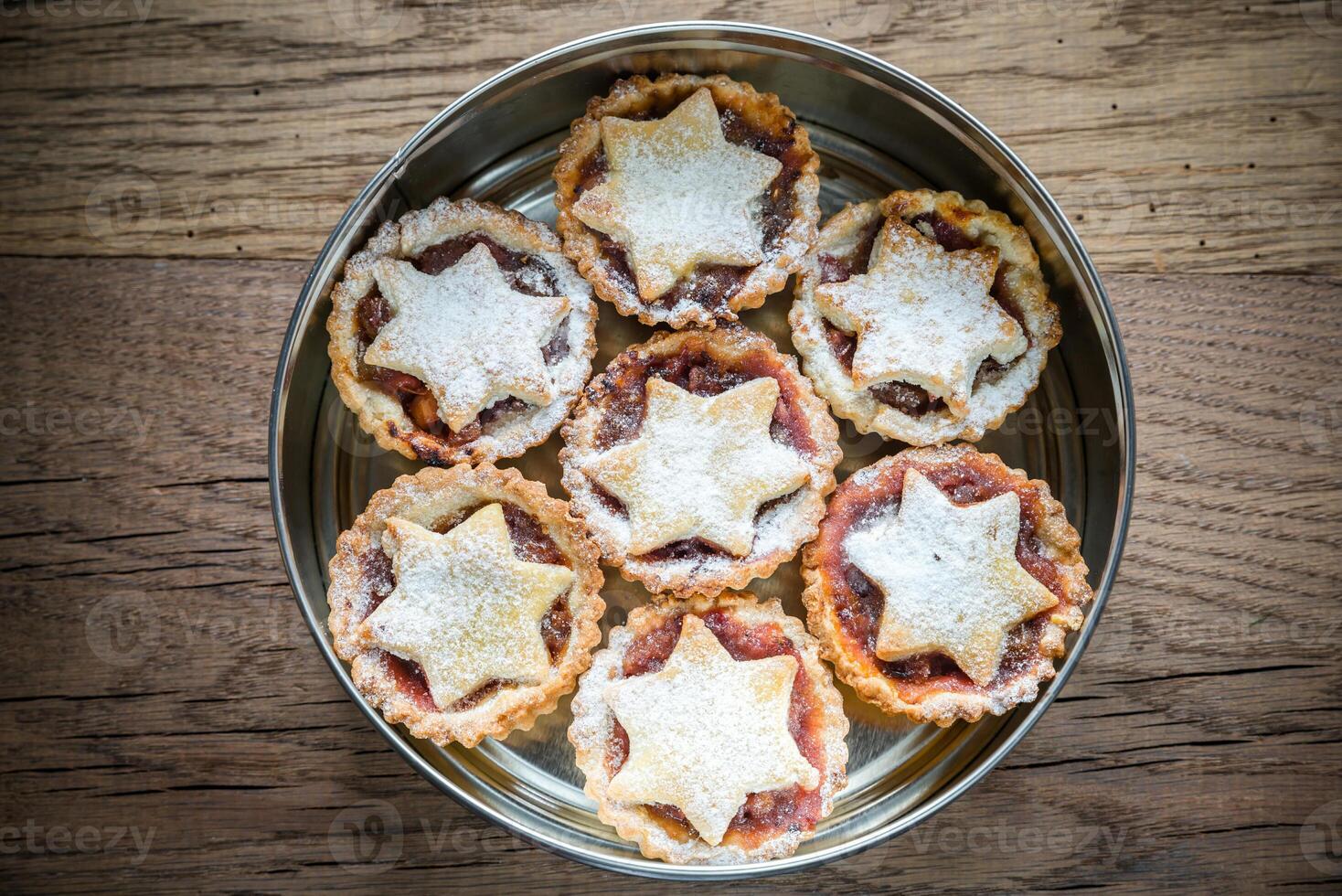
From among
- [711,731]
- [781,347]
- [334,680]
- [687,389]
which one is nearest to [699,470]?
[687,389]

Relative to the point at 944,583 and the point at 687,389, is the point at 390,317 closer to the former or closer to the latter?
the point at 687,389

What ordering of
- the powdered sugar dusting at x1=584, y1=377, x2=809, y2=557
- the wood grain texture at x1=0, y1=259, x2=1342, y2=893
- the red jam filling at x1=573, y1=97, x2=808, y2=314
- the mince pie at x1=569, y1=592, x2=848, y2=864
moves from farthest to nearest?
the wood grain texture at x1=0, y1=259, x2=1342, y2=893 → the red jam filling at x1=573, y1=97, x2=808, y2=314 → the powdered sugar dusting at x1=584, y1=377, x2=809, y2=557 → the mince pie at x1=569, y1=592, x2=848, y2=864

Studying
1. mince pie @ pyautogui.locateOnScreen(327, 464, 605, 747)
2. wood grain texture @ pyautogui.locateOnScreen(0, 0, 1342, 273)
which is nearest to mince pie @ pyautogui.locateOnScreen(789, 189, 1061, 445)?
wood grain texture @ pyautogui.locateOnScreen(0, 0, 1342, 273)

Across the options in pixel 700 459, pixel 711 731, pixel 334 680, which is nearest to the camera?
pixel 711 731

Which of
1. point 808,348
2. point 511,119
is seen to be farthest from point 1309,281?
point 511,119

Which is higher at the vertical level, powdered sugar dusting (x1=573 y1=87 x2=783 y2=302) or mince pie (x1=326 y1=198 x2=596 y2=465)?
powdered sugar dusting (x1=573 y1=87 x2=783 y2=302)

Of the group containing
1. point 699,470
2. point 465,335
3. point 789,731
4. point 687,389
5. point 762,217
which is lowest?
point 789,731

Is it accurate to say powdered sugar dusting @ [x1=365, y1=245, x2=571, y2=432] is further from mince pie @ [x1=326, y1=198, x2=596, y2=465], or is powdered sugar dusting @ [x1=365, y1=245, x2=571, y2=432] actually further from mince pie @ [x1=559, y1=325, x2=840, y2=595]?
mince pie @ [x1=559, y1=325, x2=840, y2=595]
